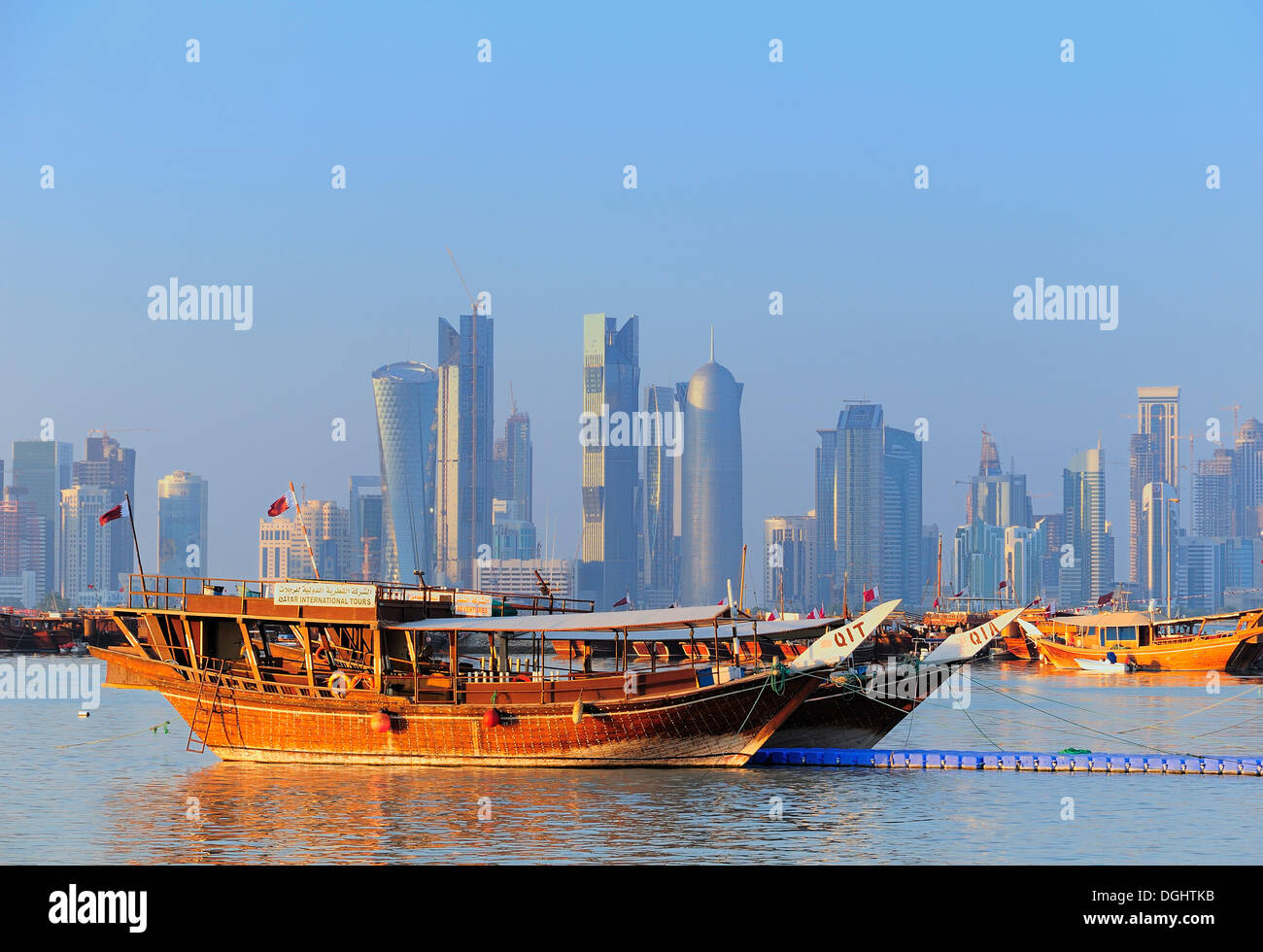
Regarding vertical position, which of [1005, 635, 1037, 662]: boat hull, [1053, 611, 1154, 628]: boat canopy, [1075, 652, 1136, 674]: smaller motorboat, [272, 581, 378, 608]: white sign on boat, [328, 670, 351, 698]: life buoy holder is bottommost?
[1005, 635, 1037, 662]: boat hull

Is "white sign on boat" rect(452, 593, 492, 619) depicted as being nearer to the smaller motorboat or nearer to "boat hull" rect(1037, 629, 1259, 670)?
"boat hull" rect(1037, 629, 1259, 670)

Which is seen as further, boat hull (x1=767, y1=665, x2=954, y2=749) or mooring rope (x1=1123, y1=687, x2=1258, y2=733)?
mooring rope (x1=1123, y1=687, x2=1258, y2=733)

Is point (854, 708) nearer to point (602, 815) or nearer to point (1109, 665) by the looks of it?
point (602, 815)

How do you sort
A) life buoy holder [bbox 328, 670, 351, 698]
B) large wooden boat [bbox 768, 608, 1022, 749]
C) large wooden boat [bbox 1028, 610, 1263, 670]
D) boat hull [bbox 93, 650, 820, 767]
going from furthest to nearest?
large wooden boat [bbox 1028, 610, 1263, 670], large wooden boat [bbox 768, 608, 1022, 749], life buoy holder [bbox 328, 670, 351, 698], boat hull [bbox 93, 650, 820, 767]

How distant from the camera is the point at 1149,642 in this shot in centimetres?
9231

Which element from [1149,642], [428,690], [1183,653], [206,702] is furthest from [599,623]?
[1149,642]

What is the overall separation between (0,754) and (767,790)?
2684 cm

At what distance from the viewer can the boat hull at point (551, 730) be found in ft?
114

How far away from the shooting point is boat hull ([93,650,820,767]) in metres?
34.8

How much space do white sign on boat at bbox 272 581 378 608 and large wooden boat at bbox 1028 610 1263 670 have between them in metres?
63.4

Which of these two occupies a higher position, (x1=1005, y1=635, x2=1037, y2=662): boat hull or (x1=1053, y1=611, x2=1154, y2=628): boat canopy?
(x1=1053, y1=611, x2=1154, y2=628): boat canopy

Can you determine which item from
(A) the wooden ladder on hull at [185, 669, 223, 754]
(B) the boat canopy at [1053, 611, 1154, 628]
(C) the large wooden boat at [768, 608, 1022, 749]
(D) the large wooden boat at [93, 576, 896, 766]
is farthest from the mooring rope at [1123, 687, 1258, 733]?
(A) the wooden ladder on hull at [185, 669, 223, 754]
